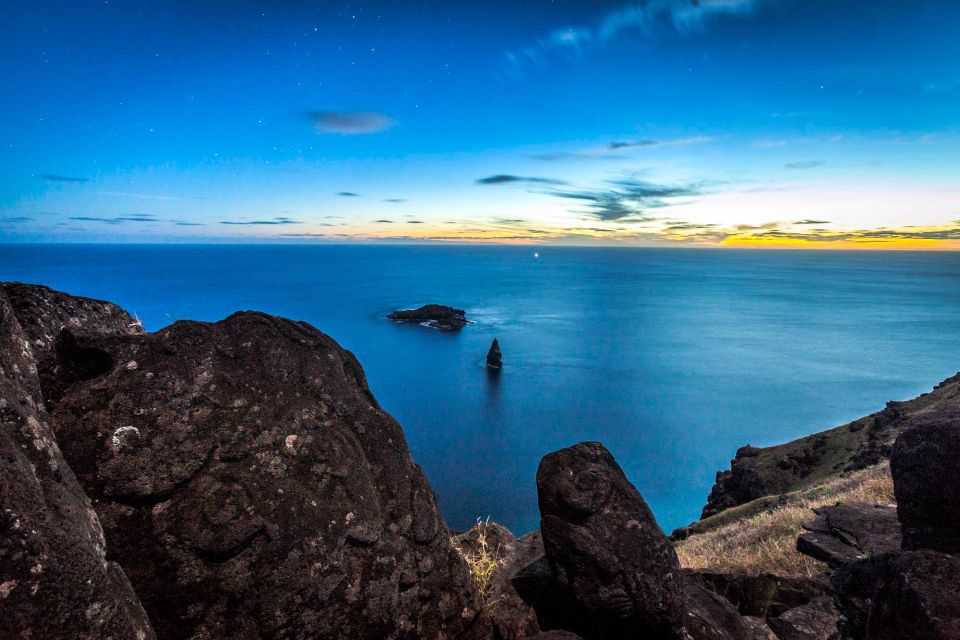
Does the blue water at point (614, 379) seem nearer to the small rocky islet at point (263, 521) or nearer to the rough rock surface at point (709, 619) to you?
the rough rock surface at point (709, 619)

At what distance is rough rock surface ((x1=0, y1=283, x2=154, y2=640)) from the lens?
280cm

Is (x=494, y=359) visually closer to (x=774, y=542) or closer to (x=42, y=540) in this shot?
(x=774, y=542)

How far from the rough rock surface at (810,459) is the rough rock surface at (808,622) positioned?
78.4 feet

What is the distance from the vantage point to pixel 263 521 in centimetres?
464

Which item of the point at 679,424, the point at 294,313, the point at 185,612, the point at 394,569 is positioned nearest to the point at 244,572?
the point at 185,612

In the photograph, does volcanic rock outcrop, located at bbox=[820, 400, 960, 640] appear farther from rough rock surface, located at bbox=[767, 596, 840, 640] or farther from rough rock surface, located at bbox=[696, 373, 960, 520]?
rough rock surface, located at bbox=[696, 373, 960, 520]

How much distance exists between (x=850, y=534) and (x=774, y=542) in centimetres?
181

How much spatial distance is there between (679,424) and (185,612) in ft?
251

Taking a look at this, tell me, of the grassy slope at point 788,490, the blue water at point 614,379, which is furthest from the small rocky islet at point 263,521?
the blue water at point 614,379

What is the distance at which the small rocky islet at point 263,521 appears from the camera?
3.35 meters

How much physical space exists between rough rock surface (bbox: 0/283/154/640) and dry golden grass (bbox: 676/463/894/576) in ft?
39.1

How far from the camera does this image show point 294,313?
456ft

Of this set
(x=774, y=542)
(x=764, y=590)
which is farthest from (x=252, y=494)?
(x=774, y=542)

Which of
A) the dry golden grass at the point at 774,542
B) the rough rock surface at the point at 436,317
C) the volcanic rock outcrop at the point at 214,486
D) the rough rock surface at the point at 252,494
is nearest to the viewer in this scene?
the volcanic rock outcrop at the point at 214,486
